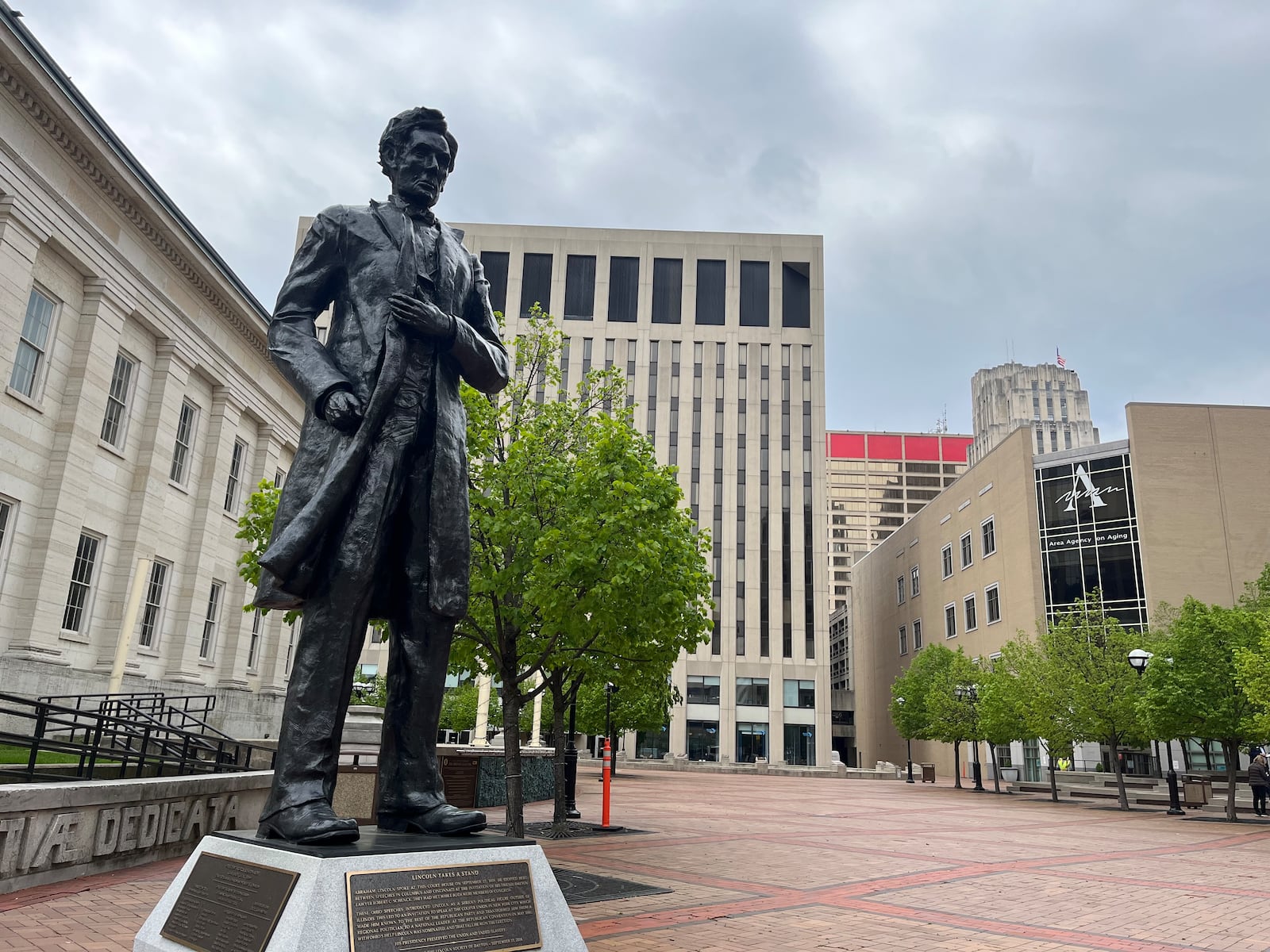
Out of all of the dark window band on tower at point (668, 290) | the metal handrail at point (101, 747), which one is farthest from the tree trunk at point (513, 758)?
the dark window band on tower at point (668, 290)

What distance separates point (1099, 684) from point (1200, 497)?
20.1 m

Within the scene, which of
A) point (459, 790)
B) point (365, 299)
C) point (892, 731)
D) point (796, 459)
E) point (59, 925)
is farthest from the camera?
point (892, 731)

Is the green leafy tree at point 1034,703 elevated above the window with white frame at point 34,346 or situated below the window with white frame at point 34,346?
below

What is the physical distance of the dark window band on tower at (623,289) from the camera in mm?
69688

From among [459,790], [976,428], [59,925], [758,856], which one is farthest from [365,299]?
[976,428]

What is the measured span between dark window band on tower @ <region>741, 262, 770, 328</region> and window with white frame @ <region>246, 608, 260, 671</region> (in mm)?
46132

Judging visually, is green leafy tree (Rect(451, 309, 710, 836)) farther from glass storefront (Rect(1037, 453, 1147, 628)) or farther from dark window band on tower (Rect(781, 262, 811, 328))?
dark window band on tower (Rect(781, 262, 811, 328))

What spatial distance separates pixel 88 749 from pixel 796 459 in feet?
194

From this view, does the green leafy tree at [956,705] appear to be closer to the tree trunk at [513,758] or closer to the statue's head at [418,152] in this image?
the tree trunk at [513,758]

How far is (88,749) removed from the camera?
9203mm

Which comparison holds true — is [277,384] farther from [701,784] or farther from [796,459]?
[796,459]

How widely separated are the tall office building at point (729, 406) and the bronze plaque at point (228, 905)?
5813 centimetres

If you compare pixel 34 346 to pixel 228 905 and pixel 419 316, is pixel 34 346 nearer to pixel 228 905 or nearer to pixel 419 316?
pixel 419 316

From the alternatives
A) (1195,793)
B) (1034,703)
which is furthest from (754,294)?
(1195,793)
